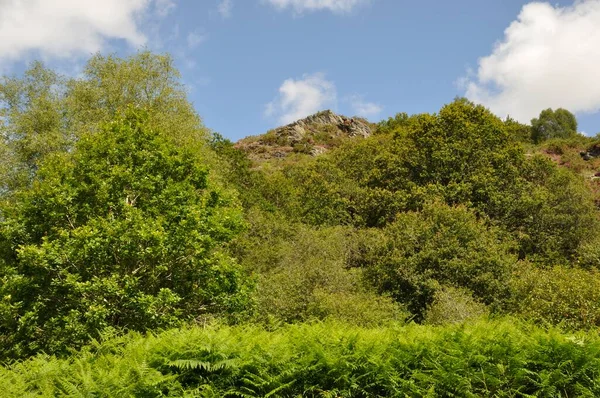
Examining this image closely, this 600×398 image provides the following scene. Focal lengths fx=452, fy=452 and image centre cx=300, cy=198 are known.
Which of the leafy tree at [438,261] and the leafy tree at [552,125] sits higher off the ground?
the leafy tree at [552,125]

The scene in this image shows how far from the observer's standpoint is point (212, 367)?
620 cm

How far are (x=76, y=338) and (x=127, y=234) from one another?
9.63 feet

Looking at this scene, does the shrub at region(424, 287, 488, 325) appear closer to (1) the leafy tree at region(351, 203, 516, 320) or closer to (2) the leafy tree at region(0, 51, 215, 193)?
(1) the leafy tree at region(351, 203, 516, 320)

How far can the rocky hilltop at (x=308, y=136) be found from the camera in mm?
83250

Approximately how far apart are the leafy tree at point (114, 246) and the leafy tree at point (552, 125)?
74334 millimetres

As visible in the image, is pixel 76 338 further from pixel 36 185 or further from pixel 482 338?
pixel 482 338

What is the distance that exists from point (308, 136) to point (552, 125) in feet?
141

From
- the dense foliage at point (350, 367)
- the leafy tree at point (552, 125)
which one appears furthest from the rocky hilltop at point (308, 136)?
the dense foliage at point (350, 367)

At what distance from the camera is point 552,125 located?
251 feet

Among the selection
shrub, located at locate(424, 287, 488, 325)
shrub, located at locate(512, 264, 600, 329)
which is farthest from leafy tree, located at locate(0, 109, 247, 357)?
shrub, located at locate(512, 264, 600, 329)

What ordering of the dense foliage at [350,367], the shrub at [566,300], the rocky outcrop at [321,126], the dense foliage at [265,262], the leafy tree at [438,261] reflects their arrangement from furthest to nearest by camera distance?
the rocky outcrop at [321,126]
the leafy tree at [438,261]
the shrub at [566,300]
the dense foliage at [265,262]
the dense foliage at [350,367]

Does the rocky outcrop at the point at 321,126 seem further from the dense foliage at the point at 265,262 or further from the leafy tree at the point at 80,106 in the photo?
the leafy tree at the point at 80,106

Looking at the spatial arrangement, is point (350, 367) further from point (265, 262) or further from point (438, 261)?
point (265, 262)

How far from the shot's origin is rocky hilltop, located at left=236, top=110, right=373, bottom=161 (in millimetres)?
83250
